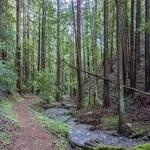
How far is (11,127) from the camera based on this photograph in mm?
13031

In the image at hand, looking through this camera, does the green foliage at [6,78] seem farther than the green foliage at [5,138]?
Yes

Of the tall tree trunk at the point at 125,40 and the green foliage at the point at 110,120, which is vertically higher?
the tall tree trunk at the point at 125,40

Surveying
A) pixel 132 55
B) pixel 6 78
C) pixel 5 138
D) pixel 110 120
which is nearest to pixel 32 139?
pixel 5 138

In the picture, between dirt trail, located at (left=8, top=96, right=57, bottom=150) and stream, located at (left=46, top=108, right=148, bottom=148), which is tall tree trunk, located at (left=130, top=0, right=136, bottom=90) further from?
dirt trail, located at (left=8, top=96, right=57, bottom=150)

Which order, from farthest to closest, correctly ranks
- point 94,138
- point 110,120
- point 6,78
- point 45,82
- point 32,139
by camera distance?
point 45,82
point 6,78
point 110,120
point 94,138
point 32,139

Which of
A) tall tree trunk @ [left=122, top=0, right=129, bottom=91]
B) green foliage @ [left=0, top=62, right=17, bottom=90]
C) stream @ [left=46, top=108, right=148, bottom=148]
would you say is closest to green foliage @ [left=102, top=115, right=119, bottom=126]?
stream @ [left=46, top=108, right=148, bottom=148]

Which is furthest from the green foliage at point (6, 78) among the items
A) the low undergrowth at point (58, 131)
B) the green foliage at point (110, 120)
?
the green foliage at point (110, 120)

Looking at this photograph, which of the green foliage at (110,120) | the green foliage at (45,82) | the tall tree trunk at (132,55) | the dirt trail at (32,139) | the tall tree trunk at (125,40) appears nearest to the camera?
the dirt trail at (32,139)

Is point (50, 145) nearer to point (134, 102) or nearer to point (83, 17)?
point (134, 102)

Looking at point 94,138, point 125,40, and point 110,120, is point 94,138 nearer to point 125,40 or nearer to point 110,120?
point 110,120

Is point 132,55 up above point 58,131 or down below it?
above

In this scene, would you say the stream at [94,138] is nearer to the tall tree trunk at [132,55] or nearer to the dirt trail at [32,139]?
the dirt trail at [32,139]

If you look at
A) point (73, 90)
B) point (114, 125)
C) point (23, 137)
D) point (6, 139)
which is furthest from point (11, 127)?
point (73, 90)

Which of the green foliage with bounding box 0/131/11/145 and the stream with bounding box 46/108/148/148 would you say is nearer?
the green foliage with bounding box 0/131/11/145
